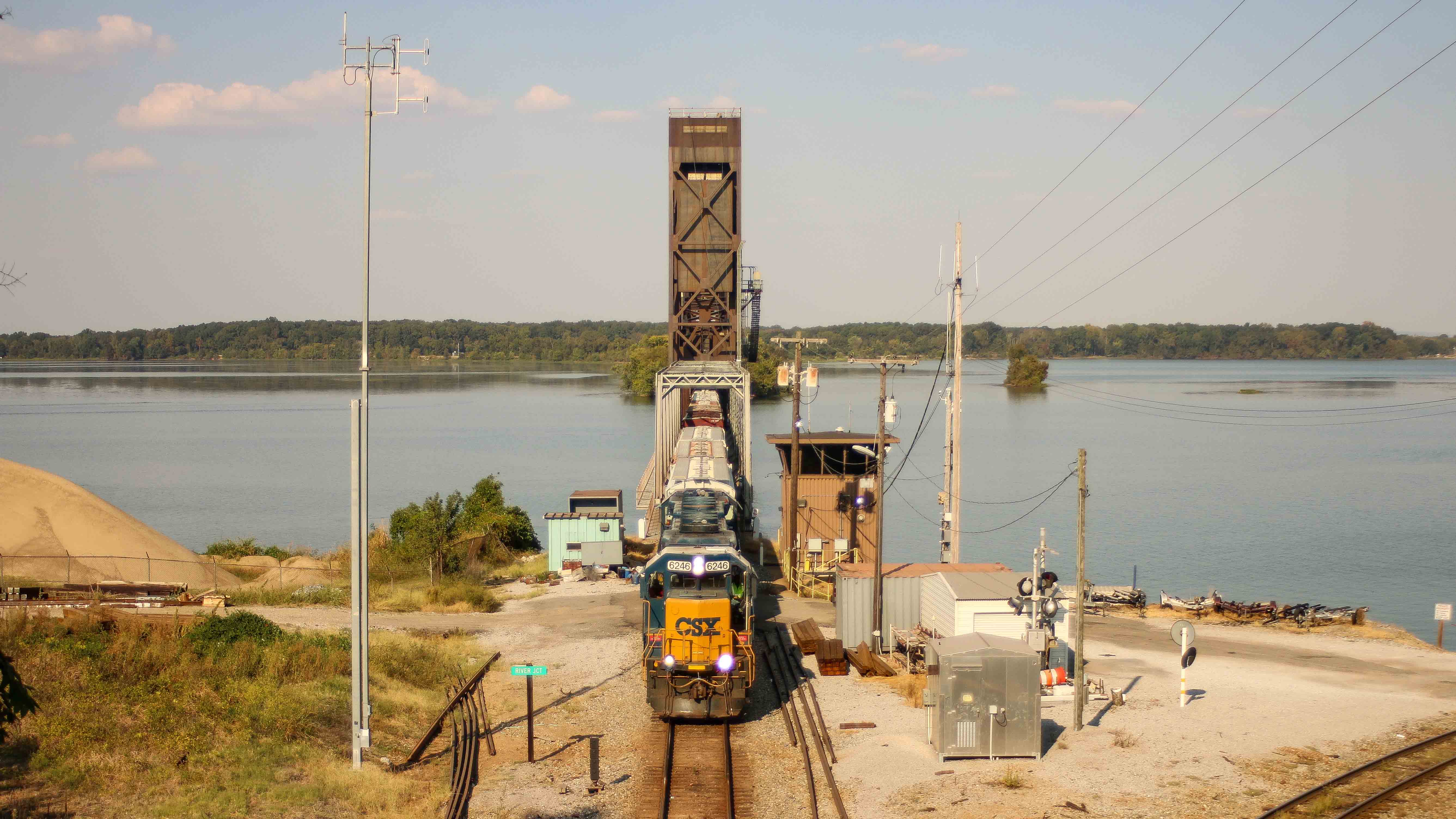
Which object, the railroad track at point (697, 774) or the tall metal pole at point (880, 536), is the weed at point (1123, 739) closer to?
the tall metal pole at point (880, 536)

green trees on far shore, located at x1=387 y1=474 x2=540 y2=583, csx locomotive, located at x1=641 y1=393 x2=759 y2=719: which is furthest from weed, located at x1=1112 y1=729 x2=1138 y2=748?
green trees on far shore, located at x1=387 y1=474 x2=540 y2=583

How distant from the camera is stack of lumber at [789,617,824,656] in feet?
90.1

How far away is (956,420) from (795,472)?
6016 millimetres

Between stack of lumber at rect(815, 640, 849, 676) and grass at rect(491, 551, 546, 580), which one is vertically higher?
stack of lumber at rect(815, 640, 849, 676)

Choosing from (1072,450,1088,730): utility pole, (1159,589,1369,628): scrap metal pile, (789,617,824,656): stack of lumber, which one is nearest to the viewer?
(1072,450,1088,730): utility pole

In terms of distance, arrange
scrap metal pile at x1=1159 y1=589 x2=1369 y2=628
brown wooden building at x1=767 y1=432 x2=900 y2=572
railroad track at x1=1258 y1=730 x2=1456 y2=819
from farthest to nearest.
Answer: brown wooden building at x1=767 y1=432 x2=900 y2=572 → scrap metal pile at x1=1159 y1=589 x2=1369 y2=628 → railroad track at x1=1258 y1=730 x2=1456 y2=819

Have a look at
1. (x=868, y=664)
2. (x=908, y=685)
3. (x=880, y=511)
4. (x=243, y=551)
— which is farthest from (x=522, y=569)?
(x=908, y=685)

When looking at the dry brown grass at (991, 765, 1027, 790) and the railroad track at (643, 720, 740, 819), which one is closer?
the railroad track at (643, 720, 740, 819)

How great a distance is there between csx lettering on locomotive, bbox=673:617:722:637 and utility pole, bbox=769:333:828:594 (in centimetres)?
1364

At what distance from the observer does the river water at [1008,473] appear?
2231 inches

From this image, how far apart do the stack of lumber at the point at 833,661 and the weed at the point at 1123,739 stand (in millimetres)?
7052

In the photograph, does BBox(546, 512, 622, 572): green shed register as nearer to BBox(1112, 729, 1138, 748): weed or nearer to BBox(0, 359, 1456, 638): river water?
BBox(0, 359, 1456, 638): river water

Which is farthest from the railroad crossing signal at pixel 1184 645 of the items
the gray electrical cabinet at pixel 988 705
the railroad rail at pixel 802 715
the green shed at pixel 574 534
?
the green shed at pixel 574 534

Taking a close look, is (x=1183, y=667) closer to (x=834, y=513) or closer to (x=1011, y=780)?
(x=1011, y=780)
